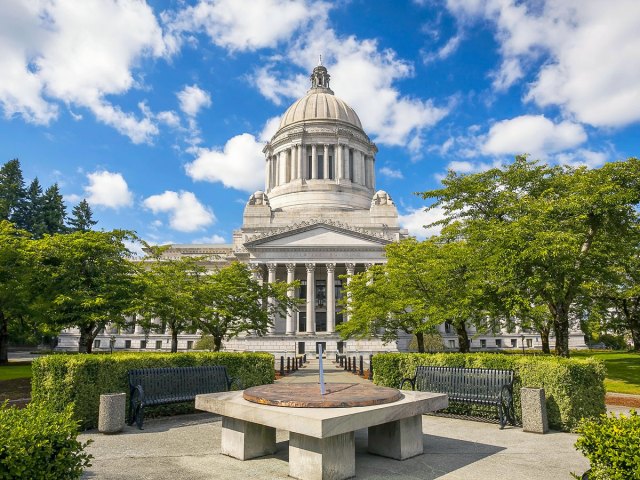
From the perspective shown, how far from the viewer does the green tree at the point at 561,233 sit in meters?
17.0

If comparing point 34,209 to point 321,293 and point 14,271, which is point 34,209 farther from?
point 14,271

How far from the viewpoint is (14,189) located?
6281 centimetres

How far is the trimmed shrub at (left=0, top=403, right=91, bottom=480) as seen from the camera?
5062 mm

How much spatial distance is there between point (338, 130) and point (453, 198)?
5601 cm

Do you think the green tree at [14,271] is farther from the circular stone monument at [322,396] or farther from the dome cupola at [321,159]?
the dome cupola at [321,159]

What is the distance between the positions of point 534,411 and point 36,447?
33.7 ft

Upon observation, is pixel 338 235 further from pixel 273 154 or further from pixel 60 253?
pixel 60 253

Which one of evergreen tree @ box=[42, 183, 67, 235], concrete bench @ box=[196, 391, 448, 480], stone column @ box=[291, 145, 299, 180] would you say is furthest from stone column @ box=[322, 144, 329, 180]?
concrete bench @ box=[196, 391, 448, 480]

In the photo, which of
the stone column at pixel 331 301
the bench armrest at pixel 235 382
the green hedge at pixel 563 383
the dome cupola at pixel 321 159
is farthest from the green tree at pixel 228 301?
the dome cupola at pixel 321 159

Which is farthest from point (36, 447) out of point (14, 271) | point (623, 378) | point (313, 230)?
point (313, 230)

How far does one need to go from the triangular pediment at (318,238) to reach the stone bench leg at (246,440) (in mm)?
47818

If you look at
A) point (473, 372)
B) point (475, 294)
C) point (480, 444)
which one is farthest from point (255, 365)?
point (475, 294)

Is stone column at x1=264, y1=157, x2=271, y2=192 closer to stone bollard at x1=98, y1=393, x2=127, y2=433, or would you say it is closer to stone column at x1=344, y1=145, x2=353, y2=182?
stone column at x1=344, y1=145, x2=353, y2=182

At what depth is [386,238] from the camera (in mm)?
58281
